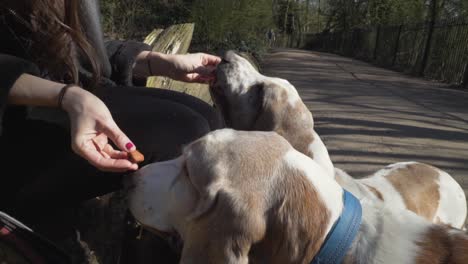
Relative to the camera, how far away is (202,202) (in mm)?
1916

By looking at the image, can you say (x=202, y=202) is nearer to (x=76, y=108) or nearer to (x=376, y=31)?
(x=76, y=108)

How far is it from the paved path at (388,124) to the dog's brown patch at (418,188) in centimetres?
107

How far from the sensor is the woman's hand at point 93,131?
6.08ft

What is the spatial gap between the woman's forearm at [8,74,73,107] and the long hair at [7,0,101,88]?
13.6 inches

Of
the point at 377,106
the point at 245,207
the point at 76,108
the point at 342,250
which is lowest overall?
the point at 377,106

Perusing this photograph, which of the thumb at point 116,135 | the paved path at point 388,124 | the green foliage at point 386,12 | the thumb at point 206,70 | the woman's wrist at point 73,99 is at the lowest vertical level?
the paved path at point 388,124

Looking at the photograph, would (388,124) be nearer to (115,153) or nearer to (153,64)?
(153,64)

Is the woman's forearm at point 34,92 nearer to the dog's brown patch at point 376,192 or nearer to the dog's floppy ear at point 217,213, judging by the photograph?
the dog's floppy ear at point 217,213

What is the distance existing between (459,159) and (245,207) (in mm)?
4488

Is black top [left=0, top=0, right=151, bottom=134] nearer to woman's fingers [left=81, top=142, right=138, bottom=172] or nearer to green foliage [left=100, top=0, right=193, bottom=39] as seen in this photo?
woman's fingers [left=81, top=142, right=138, bottom=172]

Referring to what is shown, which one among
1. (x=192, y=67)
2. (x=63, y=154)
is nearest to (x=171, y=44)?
(x=192, y=67)

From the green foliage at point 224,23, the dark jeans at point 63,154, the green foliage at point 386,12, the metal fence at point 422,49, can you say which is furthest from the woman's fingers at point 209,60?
the green foliage at point 386,12

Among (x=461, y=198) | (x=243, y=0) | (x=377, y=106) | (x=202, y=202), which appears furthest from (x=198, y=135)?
(x=243, y=0)

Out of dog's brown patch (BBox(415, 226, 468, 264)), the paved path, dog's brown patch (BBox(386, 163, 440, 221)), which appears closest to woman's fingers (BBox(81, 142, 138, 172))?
dog's brown patch (BBox(415, 226, 468, 264))
